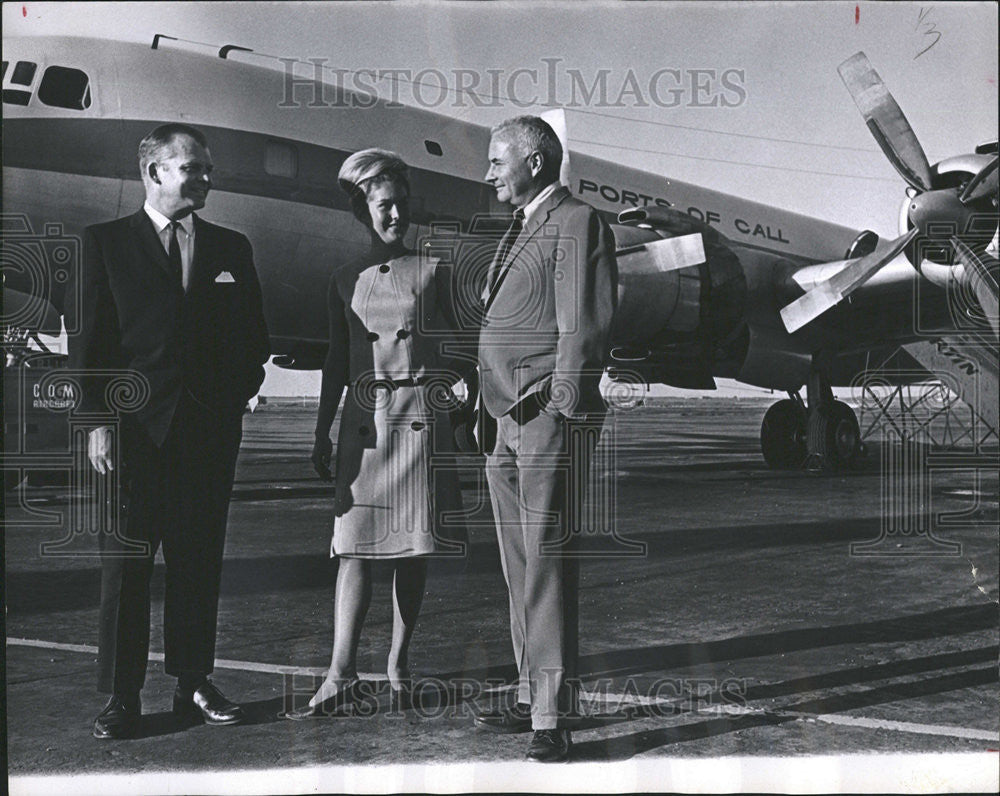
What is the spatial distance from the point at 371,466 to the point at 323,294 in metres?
2.88

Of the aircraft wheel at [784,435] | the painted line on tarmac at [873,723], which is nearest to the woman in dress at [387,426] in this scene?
the painted line on tarmac at [873,723]

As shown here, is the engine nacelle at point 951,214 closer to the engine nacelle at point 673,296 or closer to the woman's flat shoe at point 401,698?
the engine nacelle at point 673,296

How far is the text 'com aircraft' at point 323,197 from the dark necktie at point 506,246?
7.2 inches

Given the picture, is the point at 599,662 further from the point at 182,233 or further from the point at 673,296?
the point at 673,296

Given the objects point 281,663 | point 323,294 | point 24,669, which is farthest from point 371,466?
point 323,294

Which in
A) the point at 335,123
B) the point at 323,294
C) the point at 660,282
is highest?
the point at 335,123

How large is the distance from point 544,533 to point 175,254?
192 centimetres

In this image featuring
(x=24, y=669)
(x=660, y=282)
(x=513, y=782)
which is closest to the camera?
(x=513, y=782)

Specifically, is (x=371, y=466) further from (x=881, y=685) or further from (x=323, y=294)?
(x=323, y=294)

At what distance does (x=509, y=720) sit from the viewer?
3658 millimetres

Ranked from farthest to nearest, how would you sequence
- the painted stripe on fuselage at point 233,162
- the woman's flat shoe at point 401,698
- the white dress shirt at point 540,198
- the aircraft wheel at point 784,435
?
1. the aircraft wheel at point 784,435
2. the painted stripe on fuselage at point 233,162
3. the woman's flat shoe at point 401,698
4. the white dress shirt at point 540,198

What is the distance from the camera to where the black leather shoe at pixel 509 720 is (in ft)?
12.0

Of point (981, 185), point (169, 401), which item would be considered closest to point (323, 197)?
point (169, 401)

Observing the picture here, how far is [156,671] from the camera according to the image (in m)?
4.02
